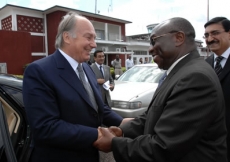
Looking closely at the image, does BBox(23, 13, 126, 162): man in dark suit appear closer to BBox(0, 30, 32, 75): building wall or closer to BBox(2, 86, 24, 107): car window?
BBox(2, 86, 24, 107): car window

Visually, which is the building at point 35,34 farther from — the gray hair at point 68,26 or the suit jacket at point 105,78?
the gray hair at point 68,26

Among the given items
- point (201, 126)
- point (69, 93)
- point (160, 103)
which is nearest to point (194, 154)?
point (201, 126)

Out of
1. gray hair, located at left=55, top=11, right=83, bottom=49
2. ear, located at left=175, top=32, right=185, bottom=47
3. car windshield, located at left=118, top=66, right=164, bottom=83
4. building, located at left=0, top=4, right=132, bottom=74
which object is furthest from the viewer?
building, located at left=0, top=4, right=132, bottom=74

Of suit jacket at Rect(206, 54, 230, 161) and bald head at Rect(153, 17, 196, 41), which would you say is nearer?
bald head at Rect(153, 17, 196, 41)

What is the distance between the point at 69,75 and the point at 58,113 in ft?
0.98

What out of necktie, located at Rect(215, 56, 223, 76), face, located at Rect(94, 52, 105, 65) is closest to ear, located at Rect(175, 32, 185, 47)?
necktie, located at Rect(215, 56, 223, 76)

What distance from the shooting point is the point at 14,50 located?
15.0m

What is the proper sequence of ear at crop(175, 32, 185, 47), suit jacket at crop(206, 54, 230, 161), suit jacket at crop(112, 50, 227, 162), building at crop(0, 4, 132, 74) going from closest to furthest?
suit jacket at crop(112, 50, 227, 162) < ear at crop(175, 32, 185, 47) < suit jacket at crop(206, 54, 230, 161) < building at crop(0, 4, 132, 74)

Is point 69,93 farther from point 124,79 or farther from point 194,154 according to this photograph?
point 124,79

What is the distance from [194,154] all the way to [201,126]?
19cm

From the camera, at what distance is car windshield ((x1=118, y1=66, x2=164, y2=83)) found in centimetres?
591

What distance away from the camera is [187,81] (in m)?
1.21

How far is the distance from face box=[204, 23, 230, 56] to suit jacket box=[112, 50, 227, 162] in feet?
4.17

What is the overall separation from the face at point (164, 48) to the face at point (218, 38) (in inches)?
Answer: 49.4
